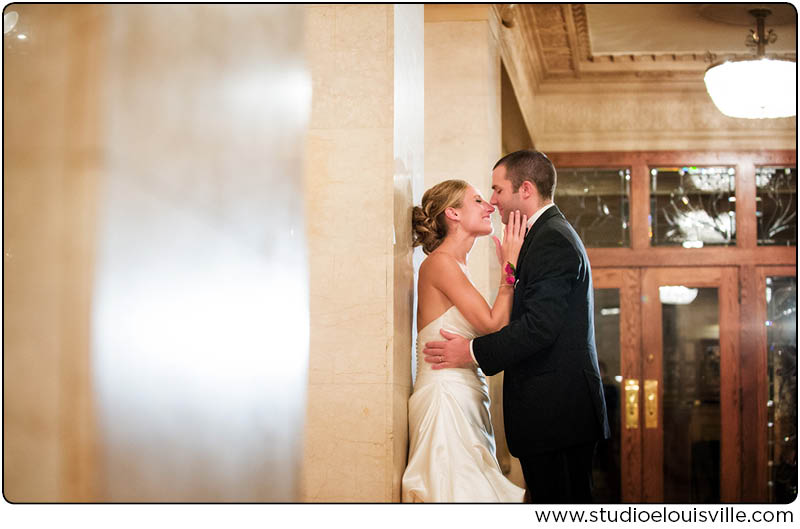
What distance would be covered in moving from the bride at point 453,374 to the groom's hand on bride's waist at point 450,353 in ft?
0.09

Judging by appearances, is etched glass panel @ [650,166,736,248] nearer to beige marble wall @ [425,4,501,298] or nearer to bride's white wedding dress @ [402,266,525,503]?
beige marble wall @ [425,4,501,298]

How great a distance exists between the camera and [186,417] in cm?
96

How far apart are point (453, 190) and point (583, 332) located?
73 centimetres

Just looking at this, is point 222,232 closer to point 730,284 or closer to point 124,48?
point 124,48

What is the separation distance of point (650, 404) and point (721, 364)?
2.39 feet

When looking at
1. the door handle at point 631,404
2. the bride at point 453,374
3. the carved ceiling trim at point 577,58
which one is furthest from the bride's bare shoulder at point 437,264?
the door handle at point 631,404

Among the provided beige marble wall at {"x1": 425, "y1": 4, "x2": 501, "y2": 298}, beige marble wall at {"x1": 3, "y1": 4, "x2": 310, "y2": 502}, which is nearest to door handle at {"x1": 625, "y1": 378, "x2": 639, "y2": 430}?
beige marble wall at {"x1": 425, "y1": 4, "x2": 501, "y2": 298}

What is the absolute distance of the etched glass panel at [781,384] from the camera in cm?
779

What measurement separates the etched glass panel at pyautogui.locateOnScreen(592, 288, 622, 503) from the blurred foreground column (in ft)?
23.0

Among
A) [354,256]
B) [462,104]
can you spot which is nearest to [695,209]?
[462,104]

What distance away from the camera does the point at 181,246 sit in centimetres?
92

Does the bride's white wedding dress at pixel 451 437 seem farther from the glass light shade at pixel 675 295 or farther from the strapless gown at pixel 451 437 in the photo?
the glass light shade at pixel 675 295

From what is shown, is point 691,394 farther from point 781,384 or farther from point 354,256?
point 354,256

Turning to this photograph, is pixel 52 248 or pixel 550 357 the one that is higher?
pixel 52 248
